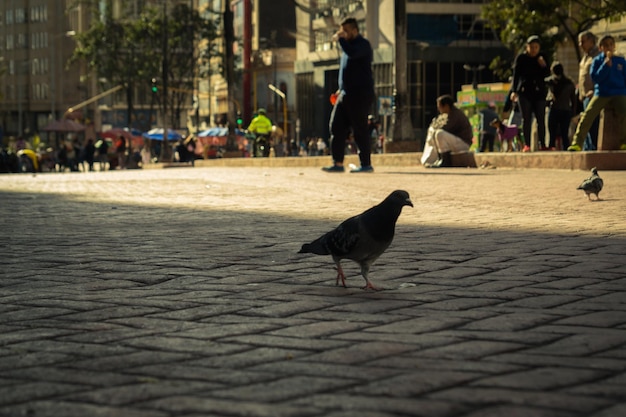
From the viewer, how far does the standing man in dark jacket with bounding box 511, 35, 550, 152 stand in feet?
66.9

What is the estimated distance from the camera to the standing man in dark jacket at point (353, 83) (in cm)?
1762

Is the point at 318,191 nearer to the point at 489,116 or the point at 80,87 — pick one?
the point at 489,116

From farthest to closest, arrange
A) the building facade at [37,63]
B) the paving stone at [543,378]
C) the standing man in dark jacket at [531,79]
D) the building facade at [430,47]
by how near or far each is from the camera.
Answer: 1. the building facade at [37,63]
2. the building facade at [430,47]
3. the standing man in dark jacket at [531,79]
4. the paving stone at [543,378]

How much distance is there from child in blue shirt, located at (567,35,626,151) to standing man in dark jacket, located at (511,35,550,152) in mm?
1926

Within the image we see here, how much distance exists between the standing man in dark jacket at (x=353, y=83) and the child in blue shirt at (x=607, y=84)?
307 centimetres

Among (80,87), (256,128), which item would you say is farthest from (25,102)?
(256,128)

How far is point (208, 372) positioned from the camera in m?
4.22

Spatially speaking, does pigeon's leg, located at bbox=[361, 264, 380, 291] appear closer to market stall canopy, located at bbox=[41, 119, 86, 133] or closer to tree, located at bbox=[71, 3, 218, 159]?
market stall canopy, located at bbox=[41, 119, 86, 133]

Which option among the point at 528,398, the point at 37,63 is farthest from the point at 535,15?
the point at 37,63

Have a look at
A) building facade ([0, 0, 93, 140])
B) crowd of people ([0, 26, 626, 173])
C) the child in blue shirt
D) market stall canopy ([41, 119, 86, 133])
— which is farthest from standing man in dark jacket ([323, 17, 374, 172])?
building facade ([0, 0, 93, 140])

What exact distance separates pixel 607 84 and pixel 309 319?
13.6 m

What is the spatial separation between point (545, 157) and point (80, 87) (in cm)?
11974

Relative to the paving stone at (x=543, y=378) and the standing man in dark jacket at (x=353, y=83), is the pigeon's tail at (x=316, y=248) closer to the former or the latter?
the paving stone at (x=543, y=378)

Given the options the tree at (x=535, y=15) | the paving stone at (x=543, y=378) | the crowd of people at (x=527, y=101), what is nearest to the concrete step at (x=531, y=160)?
the crowd of people at (x=527, y=101)
